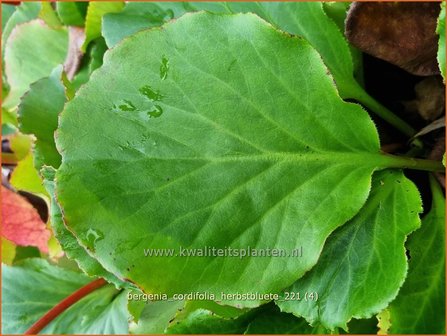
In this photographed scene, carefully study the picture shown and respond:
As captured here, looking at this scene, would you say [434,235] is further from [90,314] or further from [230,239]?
[90,314]

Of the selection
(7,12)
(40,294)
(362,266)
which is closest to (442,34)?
(362,266)

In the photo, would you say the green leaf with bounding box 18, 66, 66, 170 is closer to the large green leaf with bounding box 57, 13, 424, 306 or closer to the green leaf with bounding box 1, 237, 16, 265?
the large green leaf with bounding box 57, 13, 424, 306

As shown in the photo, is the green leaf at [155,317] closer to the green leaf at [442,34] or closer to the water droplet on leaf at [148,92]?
the water droplet on leaf at [148,92]

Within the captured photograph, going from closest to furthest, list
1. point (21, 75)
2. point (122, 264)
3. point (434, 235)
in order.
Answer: point (122, 264) → point (434, 235) → point (21, 75)

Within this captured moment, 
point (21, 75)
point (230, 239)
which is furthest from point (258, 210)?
point (21, 75)

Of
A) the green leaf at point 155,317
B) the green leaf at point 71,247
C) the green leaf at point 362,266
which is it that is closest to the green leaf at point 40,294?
the green leaf at point 155,317

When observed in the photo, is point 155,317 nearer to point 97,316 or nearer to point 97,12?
point 97,316

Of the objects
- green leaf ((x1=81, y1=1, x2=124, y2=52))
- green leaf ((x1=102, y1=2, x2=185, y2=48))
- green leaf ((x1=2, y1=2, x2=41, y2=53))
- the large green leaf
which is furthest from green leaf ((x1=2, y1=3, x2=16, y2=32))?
the large green leaf
